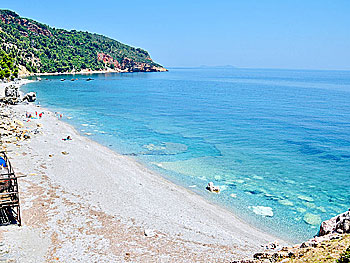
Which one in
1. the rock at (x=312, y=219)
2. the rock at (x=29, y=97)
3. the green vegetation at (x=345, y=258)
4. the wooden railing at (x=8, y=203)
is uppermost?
the rock at (x=29, y=97)

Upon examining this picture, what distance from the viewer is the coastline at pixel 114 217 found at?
1708 centimetres

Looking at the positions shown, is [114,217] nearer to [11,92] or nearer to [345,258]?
[345,258]

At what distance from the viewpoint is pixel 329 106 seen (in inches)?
3012

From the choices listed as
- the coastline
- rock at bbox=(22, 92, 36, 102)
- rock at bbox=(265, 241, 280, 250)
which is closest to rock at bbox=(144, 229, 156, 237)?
the coastline

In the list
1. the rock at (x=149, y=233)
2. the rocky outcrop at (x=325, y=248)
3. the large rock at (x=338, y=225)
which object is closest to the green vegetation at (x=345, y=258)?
the rocky outcrop at (x=325, y=248)

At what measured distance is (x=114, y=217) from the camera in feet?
68.5

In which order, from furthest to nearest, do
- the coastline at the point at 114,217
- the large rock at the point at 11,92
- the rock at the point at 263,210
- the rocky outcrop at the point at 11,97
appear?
the large rock at the point at 11,92 → the rocky outcrop at the point at 11,97 → the rock at the point at 263,210 → the coastline at the point at 114,217

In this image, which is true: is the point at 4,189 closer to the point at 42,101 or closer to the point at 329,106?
the point at 42,101

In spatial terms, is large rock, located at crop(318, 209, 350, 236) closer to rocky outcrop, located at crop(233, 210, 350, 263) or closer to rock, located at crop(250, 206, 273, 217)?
rocky outcrop, located at crop(233, 210, 350, 263)

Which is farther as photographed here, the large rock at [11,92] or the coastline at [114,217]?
the large rock at [11,92]

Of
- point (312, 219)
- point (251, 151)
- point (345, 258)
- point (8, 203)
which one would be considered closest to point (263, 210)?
point (312, 219)

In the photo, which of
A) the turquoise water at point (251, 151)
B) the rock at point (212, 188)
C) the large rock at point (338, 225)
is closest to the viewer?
the large rock at point (338, 225)

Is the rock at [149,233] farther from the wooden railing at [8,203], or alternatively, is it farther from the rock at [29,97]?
the rock at [29,97]

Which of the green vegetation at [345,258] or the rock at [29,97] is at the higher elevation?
the rock at [29,97]
